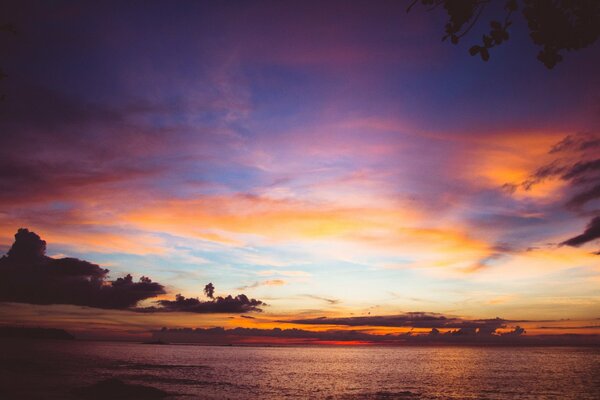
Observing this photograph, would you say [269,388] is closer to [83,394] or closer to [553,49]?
[83,394]

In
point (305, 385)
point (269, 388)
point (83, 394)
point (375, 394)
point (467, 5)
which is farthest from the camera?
point (305, 385)

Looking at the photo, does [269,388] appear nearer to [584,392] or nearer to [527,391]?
[527,391]

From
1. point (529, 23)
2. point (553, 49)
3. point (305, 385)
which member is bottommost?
point (305, 385)

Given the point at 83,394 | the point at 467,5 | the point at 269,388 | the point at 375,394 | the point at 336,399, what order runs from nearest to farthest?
the point at 467,5 < the point at 83,394 < the point at 336,399 < the point at 375,394 < the point at 269,388

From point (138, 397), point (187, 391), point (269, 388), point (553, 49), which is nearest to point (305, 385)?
point (269, 388)

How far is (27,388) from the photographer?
47781mm

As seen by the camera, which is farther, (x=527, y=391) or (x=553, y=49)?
(x=527, y=391)

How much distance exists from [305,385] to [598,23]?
75.4m

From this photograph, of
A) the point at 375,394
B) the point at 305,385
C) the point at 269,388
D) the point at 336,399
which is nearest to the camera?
the point at 336,399

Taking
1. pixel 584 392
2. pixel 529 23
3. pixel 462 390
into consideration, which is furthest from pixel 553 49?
pixel 584 392

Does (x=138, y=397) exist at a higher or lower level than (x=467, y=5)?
lower

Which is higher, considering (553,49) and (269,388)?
(553,49)

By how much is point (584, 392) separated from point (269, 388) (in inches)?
1995

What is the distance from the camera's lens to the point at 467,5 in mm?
6223
